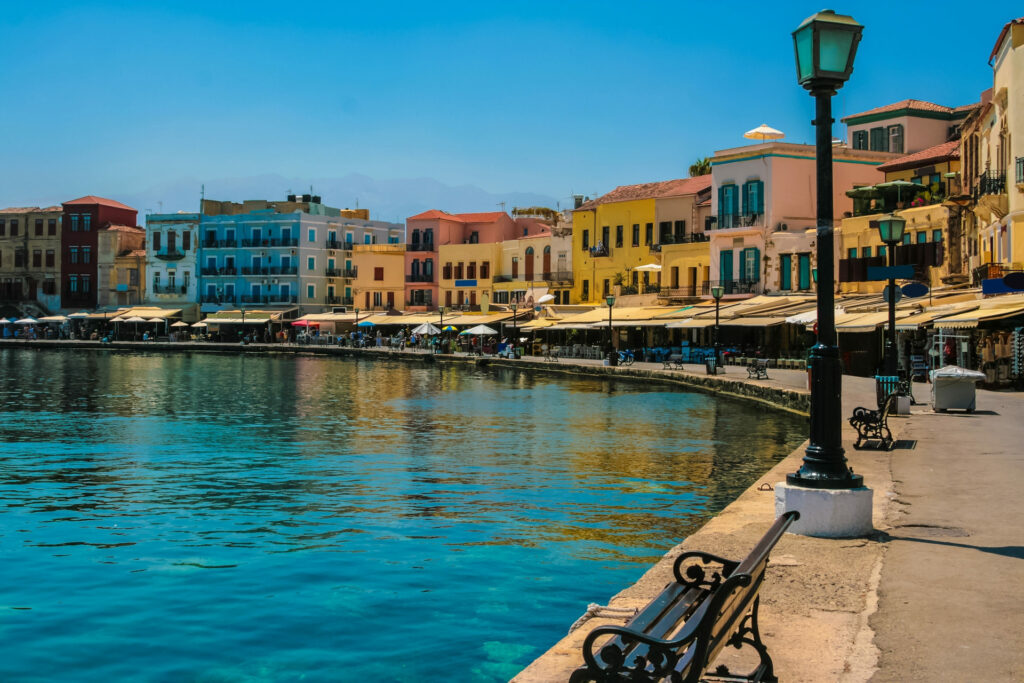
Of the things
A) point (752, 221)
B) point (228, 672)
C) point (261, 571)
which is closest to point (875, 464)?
point (261, 571)

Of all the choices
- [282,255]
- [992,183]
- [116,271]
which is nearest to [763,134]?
[992,183]

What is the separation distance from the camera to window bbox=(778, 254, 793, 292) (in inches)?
1850

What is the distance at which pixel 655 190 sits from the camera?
195 feet

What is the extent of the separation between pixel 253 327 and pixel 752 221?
48547 mm

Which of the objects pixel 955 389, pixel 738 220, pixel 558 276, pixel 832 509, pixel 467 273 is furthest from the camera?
pixel 467 273

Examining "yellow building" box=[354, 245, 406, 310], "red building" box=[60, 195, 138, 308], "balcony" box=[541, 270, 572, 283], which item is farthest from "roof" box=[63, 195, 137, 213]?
"balcony" box=[541, 270, 572, 283]

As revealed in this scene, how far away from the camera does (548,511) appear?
1234 centimetres

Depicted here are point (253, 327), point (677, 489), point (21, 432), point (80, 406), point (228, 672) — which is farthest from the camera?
point (253, 327)

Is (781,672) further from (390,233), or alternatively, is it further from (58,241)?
(58,241)

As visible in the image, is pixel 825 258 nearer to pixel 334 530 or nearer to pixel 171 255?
pixel 334 530

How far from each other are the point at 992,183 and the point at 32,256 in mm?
83254

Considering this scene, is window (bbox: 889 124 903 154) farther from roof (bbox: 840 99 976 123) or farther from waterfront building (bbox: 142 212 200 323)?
waterfront building (bbox: 142 212 200 323)

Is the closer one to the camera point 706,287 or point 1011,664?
point 1011,664

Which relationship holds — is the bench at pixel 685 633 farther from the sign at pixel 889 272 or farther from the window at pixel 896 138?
the window at pixel 896 138
